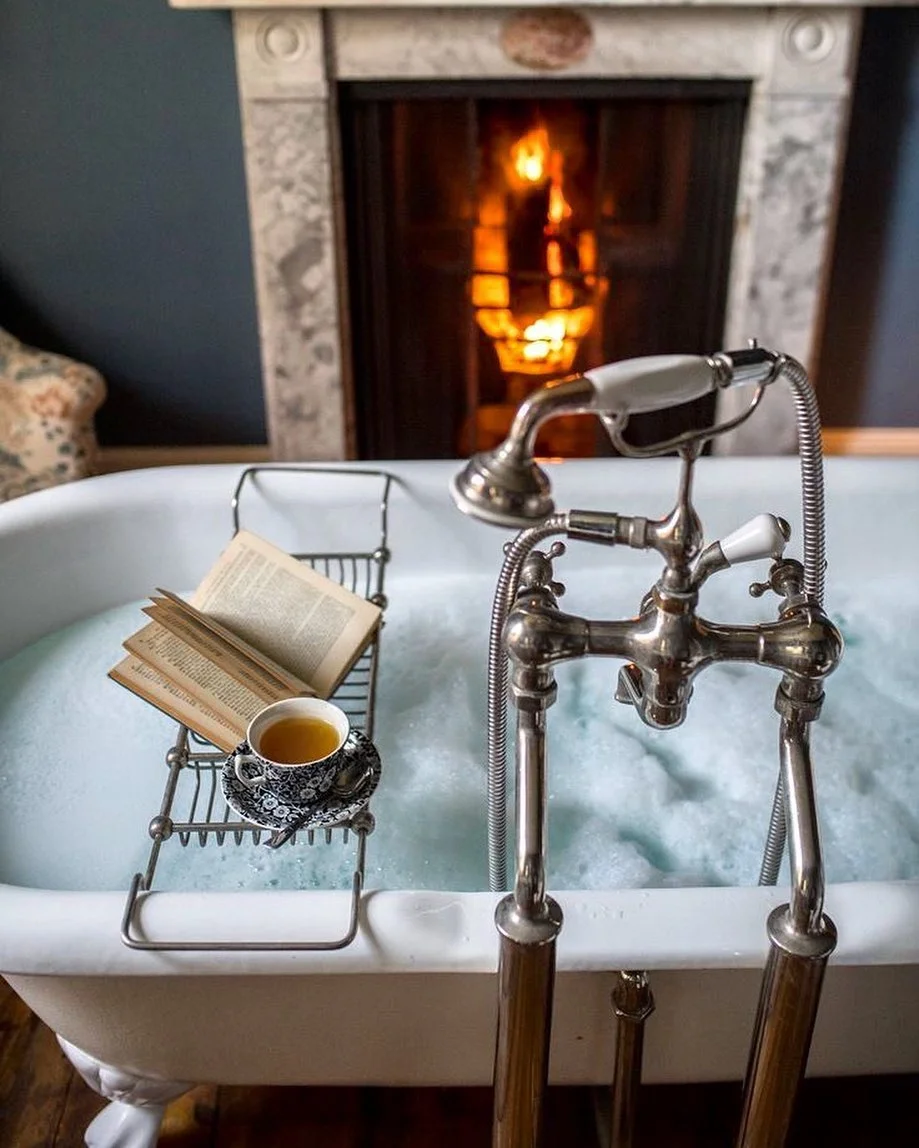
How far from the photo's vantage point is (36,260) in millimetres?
2305

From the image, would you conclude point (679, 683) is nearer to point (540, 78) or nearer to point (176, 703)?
point (176, 703)

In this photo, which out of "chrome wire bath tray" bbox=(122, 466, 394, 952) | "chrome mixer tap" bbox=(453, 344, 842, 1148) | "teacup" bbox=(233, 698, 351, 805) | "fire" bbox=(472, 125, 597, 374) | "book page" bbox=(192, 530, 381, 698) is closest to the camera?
"chrome mixer tap" bbox=(453, 344, 842, 1148)

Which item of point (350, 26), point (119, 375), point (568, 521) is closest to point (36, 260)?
point (119, 375)

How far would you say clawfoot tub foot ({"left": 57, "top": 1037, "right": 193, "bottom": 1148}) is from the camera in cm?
110

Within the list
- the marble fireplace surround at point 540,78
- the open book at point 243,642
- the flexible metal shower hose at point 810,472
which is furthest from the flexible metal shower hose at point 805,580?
the marble fireplace surround at point 540,78

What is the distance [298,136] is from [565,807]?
1446 millimetres

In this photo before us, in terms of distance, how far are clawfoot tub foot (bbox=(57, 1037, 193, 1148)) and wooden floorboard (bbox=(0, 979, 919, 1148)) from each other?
0.08 meters

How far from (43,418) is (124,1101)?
125cm

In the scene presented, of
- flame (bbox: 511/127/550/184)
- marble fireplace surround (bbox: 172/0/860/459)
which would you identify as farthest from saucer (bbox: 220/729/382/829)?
flame (bbox: 511/127/550/184)

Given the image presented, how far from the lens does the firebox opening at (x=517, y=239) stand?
2.21 m

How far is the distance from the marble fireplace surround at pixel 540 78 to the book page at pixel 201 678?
3.94ft

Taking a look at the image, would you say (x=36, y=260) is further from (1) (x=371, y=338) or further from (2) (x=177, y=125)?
(1) (x=371, y=338)

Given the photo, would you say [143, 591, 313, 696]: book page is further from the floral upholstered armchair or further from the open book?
the floral upholstered armchair

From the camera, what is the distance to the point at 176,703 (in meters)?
1.19
